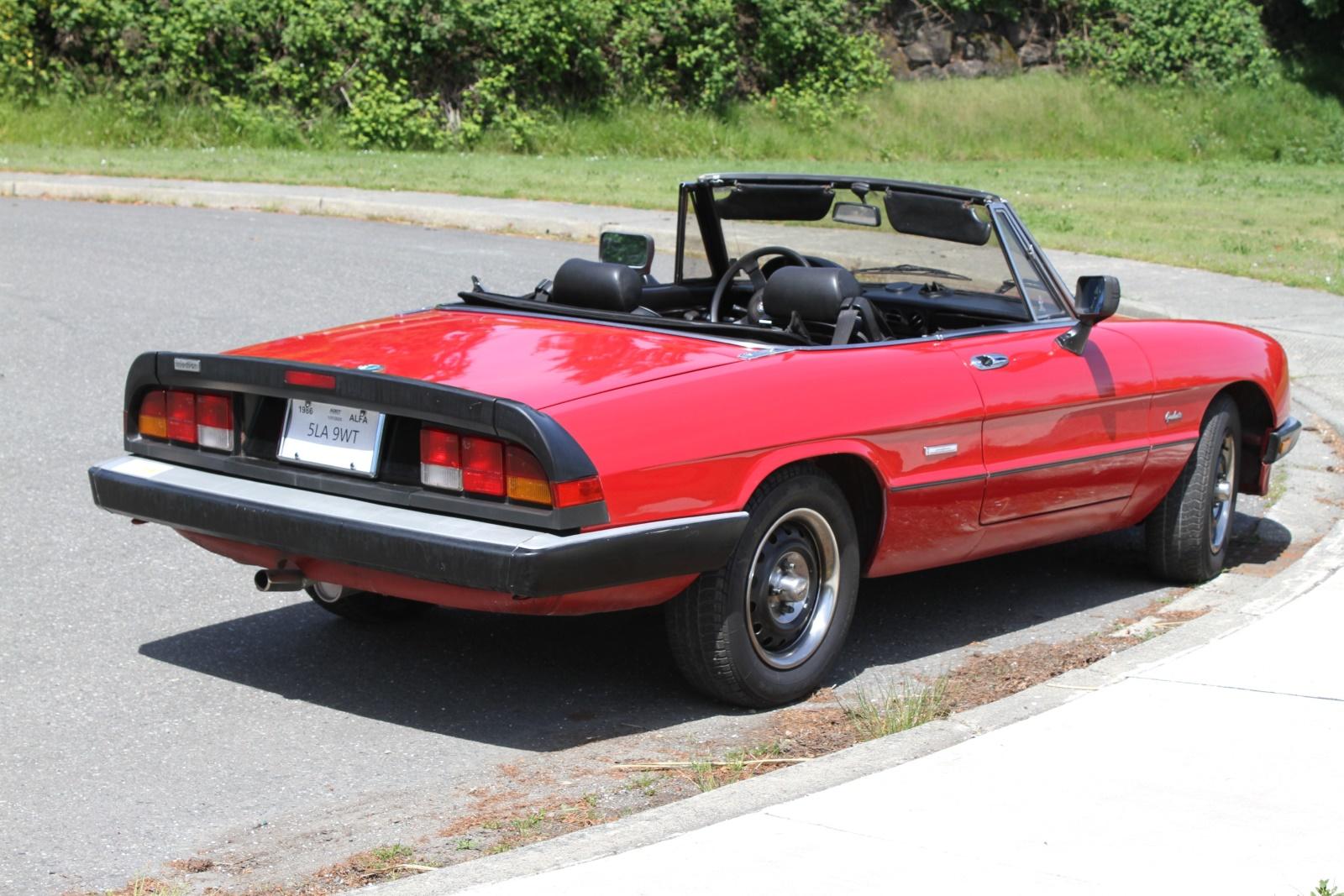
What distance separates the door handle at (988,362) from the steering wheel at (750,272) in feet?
2.35

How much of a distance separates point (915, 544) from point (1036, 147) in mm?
22748

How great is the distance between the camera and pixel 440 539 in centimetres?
420

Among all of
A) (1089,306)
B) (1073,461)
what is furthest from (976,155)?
(1073,461)

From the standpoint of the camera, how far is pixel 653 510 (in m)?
4.28

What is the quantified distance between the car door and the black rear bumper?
45.3 inches

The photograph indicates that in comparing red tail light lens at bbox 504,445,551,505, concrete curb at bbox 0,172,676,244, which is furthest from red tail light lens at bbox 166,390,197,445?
concrete curb at bbox 0,172,676,244

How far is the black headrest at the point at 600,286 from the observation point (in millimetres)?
5445

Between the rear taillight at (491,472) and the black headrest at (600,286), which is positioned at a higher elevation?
the black headrest at (600,286)

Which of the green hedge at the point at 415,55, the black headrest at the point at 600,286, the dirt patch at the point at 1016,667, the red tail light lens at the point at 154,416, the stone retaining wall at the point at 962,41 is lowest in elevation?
the dirt patch at the point at 1016,667

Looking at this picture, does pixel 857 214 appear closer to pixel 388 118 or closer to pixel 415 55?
pixel 388 118

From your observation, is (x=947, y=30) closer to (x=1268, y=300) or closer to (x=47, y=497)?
(x=1268, y=300)

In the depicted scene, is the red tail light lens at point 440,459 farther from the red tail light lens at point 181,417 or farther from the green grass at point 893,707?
the green grass at point 893,707

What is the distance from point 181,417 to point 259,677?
0.77m

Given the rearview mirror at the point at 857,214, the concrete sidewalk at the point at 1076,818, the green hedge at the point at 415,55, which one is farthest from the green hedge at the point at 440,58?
the concrete sidewalk at the point at 1076,818
